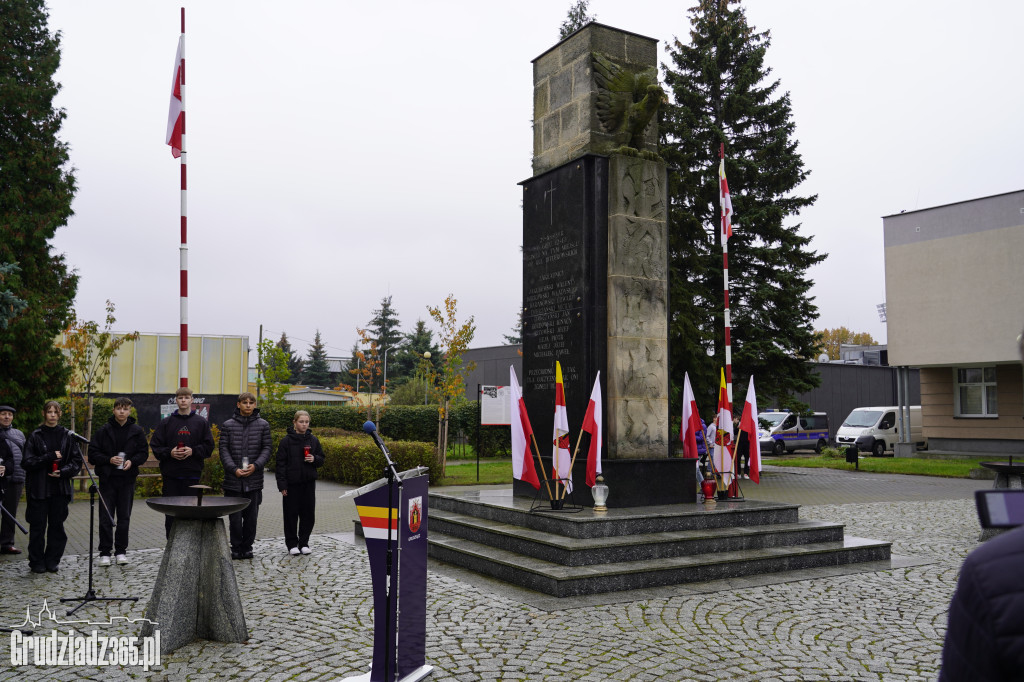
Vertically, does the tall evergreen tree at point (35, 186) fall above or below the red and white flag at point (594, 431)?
above

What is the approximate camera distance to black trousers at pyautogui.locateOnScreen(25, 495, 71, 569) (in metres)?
8.30

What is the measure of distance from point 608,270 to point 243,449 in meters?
5.05

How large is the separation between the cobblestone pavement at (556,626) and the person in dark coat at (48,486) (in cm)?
25

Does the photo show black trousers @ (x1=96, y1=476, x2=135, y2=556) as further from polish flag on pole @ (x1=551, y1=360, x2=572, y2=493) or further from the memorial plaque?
the memorial plaque

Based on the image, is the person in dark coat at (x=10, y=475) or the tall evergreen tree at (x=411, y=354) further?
the tall evergreen tree at (x=411, y=354)

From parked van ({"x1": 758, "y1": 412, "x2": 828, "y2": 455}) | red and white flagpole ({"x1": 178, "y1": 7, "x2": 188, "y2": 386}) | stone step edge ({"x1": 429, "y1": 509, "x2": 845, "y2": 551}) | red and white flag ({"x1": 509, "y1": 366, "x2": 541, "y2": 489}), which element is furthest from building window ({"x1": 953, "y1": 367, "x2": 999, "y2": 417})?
red and white flagpole ({"x1": 178, "y1": 7, "x2": 188, "y2": 386})

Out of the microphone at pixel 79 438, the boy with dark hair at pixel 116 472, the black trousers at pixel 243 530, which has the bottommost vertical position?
the black trousers at pixel 243 530

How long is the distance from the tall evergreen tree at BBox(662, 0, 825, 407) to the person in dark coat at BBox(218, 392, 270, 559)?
13904 mm

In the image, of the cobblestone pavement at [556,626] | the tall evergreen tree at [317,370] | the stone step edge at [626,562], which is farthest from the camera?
the tall evergreen tree at [317,370]

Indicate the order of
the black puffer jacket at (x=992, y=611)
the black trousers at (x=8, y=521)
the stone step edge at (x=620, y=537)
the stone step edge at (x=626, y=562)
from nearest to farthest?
the black puffer jacket at (x=992, y=611), the stone step edge at (x=626, y=562), the stone step edge at (x=620, y=537), the black trousers at (x=8, y=521)

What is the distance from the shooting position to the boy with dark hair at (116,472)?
28.7ft

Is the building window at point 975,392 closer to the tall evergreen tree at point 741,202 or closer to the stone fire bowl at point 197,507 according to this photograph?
the tall evergreen tree at point 741,202

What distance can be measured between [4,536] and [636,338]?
8.16 metres

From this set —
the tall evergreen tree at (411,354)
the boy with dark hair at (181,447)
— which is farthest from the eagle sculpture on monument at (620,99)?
the tall evergreen tree at (411,354)
